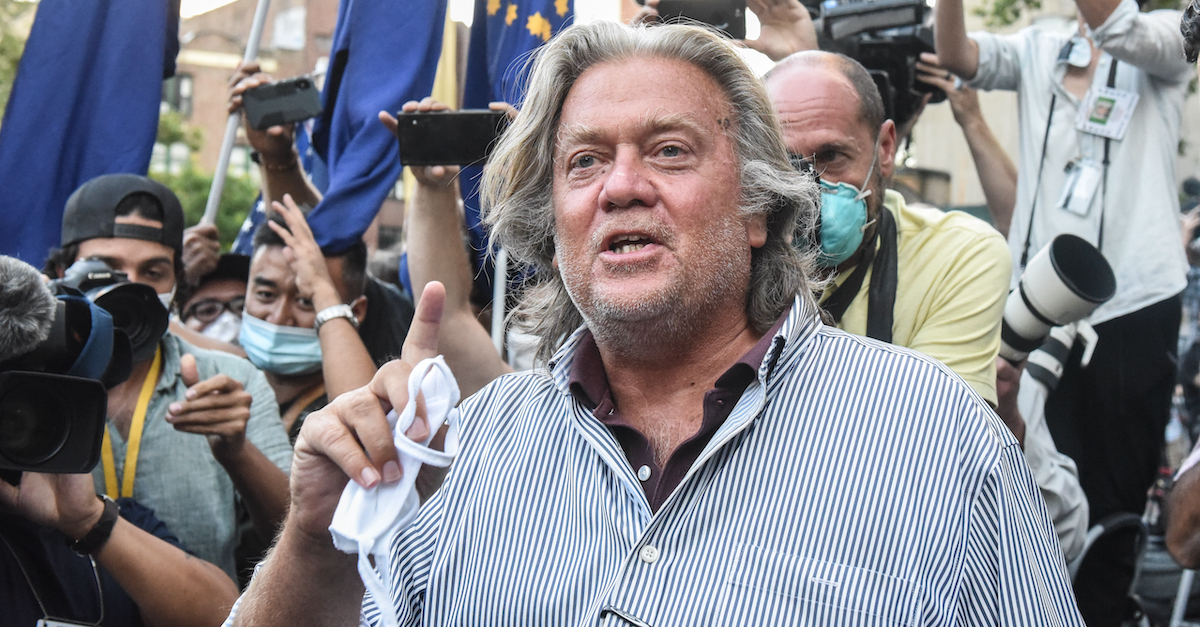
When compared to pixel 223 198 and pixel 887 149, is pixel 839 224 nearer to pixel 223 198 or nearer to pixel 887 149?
pixel 887 149

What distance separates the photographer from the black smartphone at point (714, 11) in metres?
4.18

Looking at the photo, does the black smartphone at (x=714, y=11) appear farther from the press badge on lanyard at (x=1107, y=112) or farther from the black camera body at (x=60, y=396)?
the black camera body at (x=60, y=396)

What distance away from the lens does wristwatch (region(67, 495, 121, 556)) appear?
9.32 feet

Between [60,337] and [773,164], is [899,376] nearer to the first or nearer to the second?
[773,164]

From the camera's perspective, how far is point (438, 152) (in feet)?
12.7

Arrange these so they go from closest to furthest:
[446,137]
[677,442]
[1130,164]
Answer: [677,442]
[446,137]
[1130,164]

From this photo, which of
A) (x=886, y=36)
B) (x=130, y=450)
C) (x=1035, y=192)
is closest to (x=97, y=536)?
(x=130, y=450)

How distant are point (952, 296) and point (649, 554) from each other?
145 cm

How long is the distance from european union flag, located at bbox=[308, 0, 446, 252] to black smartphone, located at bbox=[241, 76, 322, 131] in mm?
153

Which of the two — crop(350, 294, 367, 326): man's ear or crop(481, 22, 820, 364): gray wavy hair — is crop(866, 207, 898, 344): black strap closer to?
crop(481, 22, 820, 364): gray wavy hair

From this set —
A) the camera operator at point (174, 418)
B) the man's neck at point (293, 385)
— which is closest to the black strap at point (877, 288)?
the camera operator at point (174, 418)

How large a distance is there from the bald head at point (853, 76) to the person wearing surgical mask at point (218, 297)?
312 cm

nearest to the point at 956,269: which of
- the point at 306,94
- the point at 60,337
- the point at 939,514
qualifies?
the point at 939,514

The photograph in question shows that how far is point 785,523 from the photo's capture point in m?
2.00
